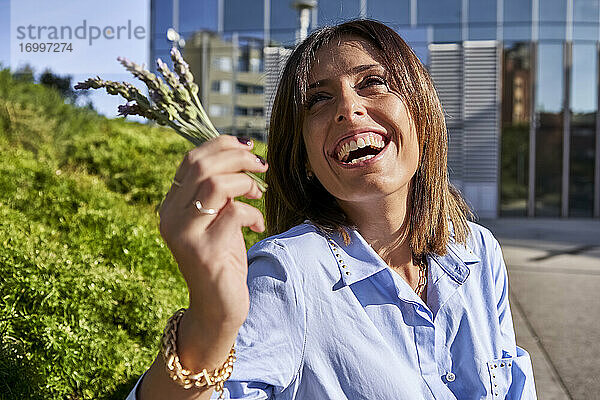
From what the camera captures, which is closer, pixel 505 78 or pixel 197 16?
pixel 505 78

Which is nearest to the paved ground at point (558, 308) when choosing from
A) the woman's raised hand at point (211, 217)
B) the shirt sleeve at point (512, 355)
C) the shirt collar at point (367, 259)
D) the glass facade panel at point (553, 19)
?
the shirt sleeve at point (512, 355)

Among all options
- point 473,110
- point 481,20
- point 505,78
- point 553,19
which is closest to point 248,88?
point 473,110

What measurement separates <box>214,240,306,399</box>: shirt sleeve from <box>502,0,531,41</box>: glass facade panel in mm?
16424

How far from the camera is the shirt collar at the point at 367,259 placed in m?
1.43

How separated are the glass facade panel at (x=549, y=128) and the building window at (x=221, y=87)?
798 cm

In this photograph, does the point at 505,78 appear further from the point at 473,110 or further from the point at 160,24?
the point at 160,24

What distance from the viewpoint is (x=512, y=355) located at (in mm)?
1625

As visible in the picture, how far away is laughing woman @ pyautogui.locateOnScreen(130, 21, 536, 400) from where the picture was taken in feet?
3.78

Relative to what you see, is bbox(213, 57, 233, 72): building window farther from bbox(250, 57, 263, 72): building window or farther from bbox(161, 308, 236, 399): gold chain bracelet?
bbox(161, 308, 236, 399): gold chain bracelet

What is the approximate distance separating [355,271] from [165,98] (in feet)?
1.86

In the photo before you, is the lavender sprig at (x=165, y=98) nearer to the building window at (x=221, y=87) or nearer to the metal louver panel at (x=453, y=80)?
the building window at (x=221, y=87)

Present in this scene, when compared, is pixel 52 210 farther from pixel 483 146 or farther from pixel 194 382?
pixel 483 146

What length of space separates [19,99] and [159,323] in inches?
180

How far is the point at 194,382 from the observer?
0.98 metres
